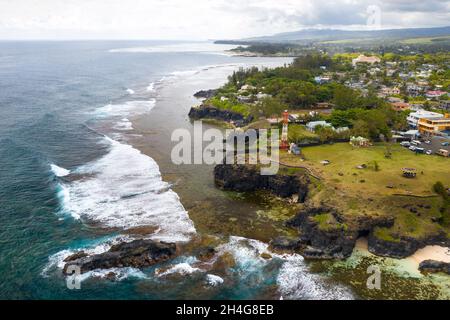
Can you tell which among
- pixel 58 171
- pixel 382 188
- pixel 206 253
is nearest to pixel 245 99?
pixel 58 171

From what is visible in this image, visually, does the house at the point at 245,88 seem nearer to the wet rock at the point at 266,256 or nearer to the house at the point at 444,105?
the house at the point at 444,105

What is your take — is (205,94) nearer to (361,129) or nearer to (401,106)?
(401,106)

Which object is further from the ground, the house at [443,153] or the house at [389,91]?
the house at [389,91]

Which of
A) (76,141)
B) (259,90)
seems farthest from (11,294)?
(259,90)

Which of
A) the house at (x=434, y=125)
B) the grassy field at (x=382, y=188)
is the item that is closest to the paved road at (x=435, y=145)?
the house at (x=434, y=125)

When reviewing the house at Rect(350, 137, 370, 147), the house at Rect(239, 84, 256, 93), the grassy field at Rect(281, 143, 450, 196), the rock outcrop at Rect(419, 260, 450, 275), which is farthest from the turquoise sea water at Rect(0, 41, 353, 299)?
the house at Rect(239, 84, 256, 93)

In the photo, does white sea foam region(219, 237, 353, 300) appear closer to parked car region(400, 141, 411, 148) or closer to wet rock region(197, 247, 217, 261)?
wet rock region(197, 247, 217, 261)
